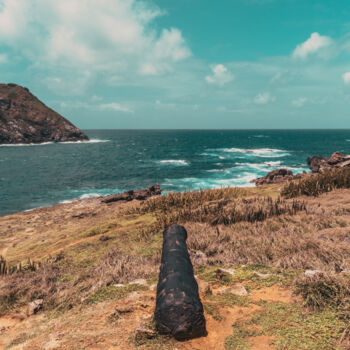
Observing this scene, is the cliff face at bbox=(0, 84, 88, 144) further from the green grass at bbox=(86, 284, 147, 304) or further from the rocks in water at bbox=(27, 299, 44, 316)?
the green grass at bbox=(86, 284, 147, 304)

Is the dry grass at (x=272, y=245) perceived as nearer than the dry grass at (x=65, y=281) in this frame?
No

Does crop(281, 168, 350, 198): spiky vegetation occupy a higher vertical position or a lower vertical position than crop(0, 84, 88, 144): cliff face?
lower

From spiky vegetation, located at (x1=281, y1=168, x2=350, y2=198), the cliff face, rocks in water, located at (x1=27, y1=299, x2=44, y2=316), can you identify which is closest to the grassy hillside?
rocks in water, located at (x1=27, y1=299, x2=44, y2=316)

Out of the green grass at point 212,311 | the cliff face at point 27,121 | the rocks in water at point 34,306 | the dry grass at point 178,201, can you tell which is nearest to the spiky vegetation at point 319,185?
the dry grass at point 178,201

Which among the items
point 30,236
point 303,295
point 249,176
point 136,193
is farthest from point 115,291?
point 249,176

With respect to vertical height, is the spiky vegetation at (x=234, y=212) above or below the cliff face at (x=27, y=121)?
below

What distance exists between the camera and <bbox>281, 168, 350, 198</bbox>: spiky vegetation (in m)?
12.4

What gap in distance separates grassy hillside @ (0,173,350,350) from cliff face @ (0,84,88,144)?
110 m

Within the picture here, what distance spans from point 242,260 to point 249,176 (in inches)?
1267

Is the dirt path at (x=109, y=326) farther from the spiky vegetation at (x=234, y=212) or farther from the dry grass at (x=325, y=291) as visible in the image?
the spiky vegetation at (x=234, y=212)

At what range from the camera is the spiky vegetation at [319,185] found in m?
12.4

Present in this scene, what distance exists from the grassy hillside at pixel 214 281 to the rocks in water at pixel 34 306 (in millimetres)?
150

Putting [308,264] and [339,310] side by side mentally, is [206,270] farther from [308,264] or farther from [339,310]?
[339,310]

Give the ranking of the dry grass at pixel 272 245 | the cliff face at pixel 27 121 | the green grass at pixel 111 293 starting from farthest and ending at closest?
the cliff face at pixel 27 121, the dry grass at pixel 272 245, the green grass at pixel 111 293
